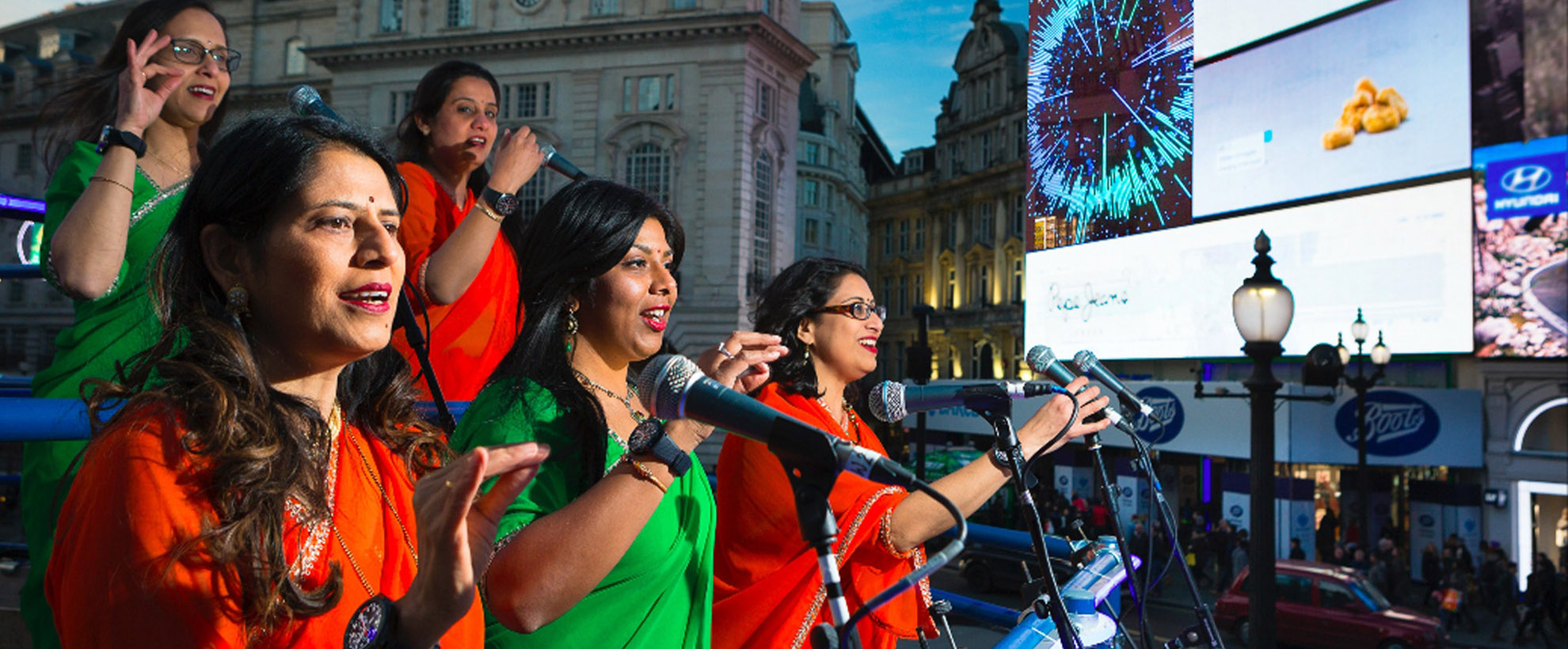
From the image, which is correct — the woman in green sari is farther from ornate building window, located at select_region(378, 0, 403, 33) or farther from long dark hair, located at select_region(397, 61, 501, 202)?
ornate building window, located at select_region(378, 0, 403, 33)

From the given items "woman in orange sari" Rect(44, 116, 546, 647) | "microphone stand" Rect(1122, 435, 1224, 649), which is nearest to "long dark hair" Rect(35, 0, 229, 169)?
"woman in orange sari" Rect(44, 116, 546, 647)

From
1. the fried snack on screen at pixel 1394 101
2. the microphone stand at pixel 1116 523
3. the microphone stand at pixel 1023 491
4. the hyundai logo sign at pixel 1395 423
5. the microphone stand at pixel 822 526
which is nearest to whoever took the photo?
the microphone stand at pixel 822 526

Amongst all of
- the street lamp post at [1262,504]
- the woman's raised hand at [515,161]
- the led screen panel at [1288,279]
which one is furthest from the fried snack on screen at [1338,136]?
the woman's raised hand at [515,161]

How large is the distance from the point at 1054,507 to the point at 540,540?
1588 cm

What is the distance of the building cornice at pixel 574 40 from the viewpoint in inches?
1190

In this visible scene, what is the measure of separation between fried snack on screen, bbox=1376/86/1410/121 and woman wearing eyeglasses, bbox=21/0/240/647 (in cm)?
2166

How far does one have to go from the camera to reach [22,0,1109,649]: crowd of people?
3.63 feet

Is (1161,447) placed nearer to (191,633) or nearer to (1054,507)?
(1054,507)

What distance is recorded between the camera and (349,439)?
1.43 metres

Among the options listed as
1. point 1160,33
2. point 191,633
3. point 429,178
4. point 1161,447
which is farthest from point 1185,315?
point 191,633

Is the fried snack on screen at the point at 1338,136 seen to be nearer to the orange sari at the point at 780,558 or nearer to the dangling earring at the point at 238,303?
the orange sari at the point at 780,558

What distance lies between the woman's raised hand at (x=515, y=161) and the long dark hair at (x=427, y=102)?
0.88 ft

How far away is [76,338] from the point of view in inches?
75.0

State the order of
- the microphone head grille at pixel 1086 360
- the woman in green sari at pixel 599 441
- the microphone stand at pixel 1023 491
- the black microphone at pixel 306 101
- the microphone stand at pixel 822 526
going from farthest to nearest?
the microphone head grille at pixel 1086 360, the microphone stand at pixel 1023 491, the black microphone at pixel 306 101, the woman in green sari at pixel 599 441, the microphone stand at pixel 822 526
